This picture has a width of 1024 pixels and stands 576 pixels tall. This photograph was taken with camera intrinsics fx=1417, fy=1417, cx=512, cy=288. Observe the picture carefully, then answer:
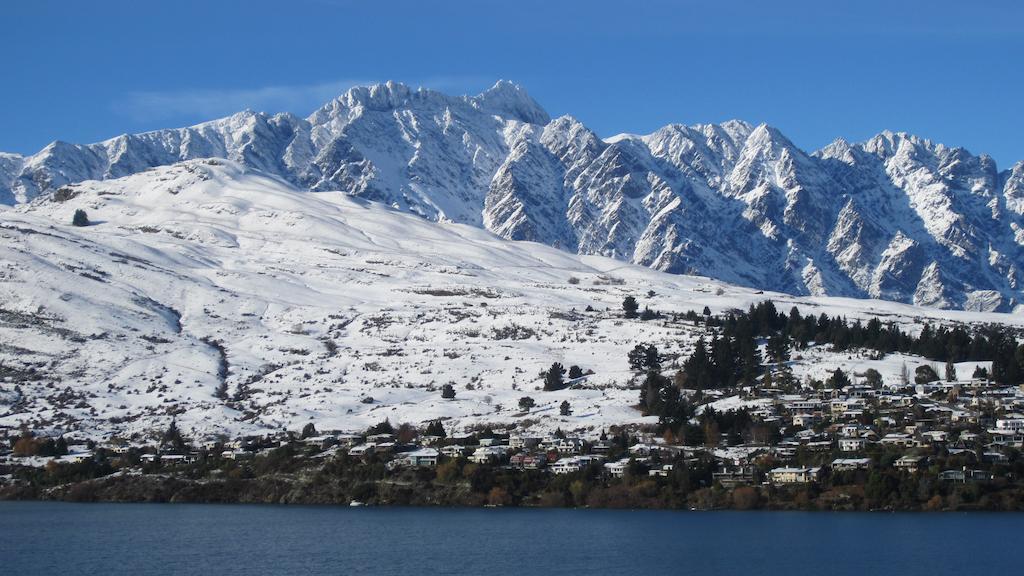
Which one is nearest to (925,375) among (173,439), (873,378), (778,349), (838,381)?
(873,378)

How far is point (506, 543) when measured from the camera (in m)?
98.5

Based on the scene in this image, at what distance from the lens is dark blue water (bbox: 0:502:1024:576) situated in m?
88.1

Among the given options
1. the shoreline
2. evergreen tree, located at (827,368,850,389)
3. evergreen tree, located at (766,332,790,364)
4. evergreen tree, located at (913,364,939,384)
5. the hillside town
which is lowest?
the shoreline

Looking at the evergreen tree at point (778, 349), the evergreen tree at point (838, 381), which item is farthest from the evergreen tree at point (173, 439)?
the evergreen tree at point (778, 349)

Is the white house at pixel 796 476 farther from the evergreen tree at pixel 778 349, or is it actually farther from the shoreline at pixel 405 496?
the evergreen tree at pixel 778 349

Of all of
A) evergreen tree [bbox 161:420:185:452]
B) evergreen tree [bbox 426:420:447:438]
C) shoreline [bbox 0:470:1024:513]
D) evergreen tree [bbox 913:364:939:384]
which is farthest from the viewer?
evergreen tree [bbox 913:364:939:384]

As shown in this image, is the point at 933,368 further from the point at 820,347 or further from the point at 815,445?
the point at 815,445

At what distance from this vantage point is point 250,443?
148750mm

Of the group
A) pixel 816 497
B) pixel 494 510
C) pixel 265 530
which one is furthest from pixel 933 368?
pixel 265 530

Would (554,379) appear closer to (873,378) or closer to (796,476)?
(873,378)

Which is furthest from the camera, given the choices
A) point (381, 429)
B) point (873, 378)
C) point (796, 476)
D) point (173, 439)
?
point (873, 378)

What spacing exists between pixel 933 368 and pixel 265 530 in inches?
3773

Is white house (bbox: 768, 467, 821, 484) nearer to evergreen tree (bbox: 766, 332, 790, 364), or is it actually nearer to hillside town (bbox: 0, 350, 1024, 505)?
hillside town (bbox: 0, 350, 1024, 505)

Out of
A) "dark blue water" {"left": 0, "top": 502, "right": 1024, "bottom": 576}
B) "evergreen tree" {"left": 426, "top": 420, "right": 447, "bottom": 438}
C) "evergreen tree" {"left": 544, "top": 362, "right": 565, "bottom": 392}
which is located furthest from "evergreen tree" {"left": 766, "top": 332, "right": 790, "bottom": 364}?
"dark blue water" {"left": 0, "top": 502, "right": 1024, "bottom": 576}
